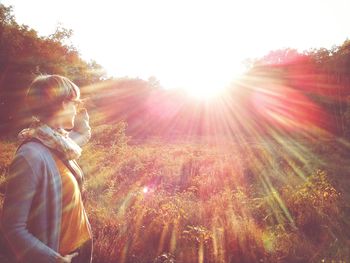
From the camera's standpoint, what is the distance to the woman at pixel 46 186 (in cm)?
159

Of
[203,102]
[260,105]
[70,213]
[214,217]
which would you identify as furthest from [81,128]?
[260,105]

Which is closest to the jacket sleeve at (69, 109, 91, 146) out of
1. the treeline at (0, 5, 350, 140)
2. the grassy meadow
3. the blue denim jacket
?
the grassy meadow

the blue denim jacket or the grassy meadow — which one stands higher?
the blue denim jacket

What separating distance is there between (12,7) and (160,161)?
16294 mm

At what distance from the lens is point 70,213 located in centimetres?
191

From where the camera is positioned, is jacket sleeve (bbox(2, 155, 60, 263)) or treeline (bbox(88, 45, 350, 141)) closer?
jacket sleeve (bbox(2, 155, 60, 263))

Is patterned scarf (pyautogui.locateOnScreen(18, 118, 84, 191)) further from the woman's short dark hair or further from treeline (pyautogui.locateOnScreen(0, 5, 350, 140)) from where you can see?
treeline (pyautogui.locateOnScreen(0, 5, 350, 140))

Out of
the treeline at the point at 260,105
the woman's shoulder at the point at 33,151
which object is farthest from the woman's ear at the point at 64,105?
the treeline at the point at 260,105

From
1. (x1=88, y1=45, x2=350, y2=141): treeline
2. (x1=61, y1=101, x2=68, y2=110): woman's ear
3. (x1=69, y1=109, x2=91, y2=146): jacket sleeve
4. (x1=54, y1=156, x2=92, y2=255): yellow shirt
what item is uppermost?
(x1=61, y1=101, x2=68, y2=110): woman's ear

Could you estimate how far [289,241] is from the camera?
4672mm

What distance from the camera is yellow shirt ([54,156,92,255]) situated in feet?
6.09

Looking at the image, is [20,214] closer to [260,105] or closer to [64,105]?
[64,105]

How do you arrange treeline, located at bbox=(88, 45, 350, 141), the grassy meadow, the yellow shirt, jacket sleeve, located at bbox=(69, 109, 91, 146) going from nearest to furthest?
the yellow shirt, jacket sleeve, located at bbox=(69, 109, 91, 146), the grassy meadow, treeline, located at bbox=(88, 45, 350, 141)

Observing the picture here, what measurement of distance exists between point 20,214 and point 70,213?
0.37 metres
